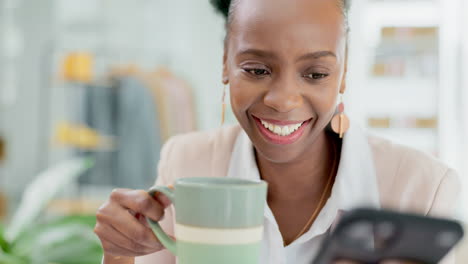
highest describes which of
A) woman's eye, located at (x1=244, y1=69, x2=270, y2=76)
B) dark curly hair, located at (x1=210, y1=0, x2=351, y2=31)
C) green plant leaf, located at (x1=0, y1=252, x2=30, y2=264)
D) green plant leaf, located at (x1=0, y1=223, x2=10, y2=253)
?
dark curly hair, located at (x1=210, y1=0, x2=351, y2=31)

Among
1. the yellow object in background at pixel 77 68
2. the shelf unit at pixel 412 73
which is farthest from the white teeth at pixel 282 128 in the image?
the yellow object in background at pixel 77 68

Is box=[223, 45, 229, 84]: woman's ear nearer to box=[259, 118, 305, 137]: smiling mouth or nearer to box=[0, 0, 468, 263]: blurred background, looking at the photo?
box=[259, 118, 305, 137]: smiling mouth

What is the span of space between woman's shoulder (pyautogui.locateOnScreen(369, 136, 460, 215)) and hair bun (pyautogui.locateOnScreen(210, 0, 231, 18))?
0.31m

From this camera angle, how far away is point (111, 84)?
282 cm

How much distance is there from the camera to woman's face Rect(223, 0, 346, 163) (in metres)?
0.63

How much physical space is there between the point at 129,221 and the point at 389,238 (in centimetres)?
31

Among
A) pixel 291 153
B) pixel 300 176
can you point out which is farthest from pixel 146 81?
pixel 291 153

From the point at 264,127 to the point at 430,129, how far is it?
237cm

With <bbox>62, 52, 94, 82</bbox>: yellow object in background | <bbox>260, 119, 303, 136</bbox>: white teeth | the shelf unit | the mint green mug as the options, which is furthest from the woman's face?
<bbox>62, 52, 94, 82</bbox>: yellow object in background

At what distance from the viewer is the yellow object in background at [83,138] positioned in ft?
9.16

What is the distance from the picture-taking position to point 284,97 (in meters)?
0.63

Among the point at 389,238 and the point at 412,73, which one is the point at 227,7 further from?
the point at 412,73

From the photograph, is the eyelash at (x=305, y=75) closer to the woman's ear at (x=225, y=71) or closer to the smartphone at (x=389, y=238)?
the woman's ear at (x=225, y=71)

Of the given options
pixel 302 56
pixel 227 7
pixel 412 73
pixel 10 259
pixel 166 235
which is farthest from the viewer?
pixel 412 73
